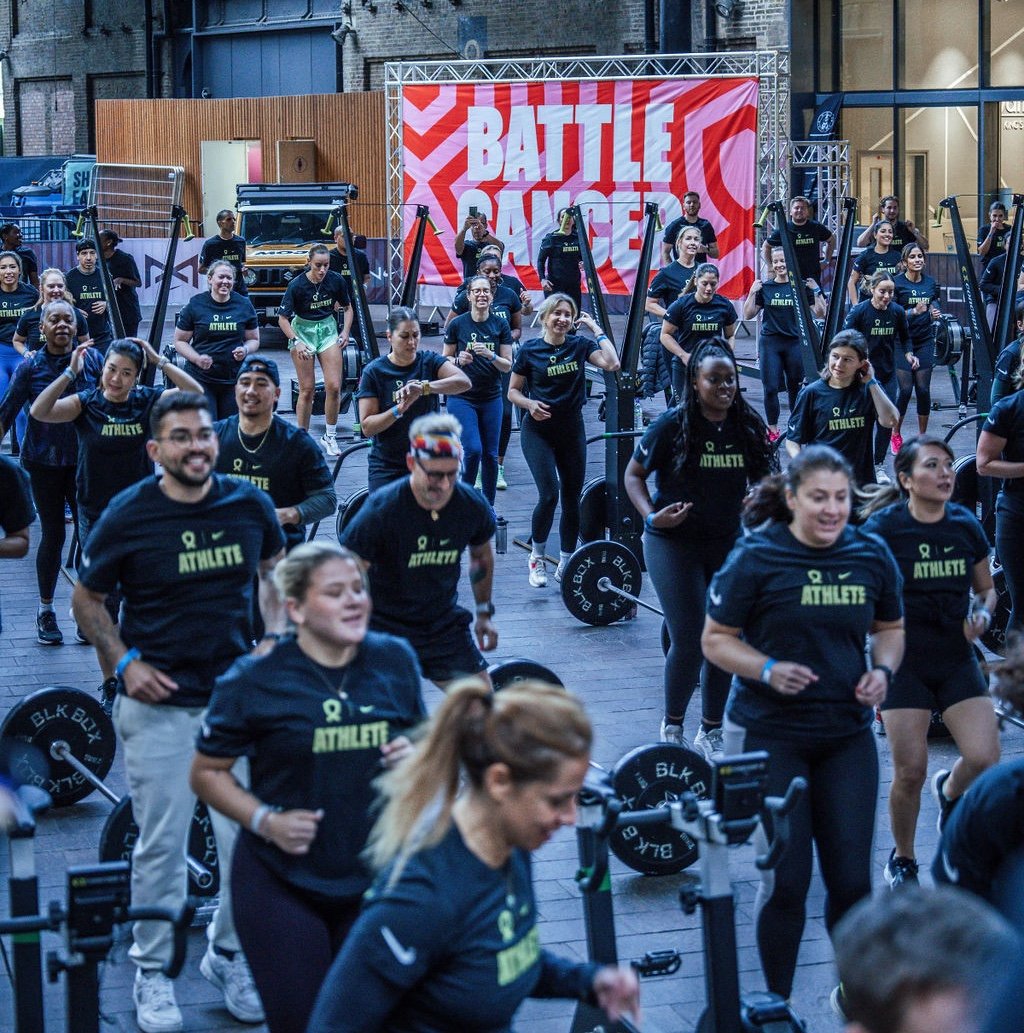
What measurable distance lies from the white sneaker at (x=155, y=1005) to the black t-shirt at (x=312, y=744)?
4.65ft

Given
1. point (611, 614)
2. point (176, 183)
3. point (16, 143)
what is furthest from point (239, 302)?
point (16, 143)

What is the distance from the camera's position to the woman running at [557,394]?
1095cm

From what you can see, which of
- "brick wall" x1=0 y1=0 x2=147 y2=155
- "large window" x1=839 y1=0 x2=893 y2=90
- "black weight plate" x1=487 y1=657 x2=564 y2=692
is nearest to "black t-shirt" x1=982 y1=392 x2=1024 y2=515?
"black weight plate" x1=487 y1=657 x2=564 y2=692

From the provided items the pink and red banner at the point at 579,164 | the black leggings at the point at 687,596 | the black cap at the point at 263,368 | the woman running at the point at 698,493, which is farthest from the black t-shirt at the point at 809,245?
the black cap at the point at 263,368

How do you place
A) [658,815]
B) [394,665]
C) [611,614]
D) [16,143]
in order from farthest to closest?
[16,143] < [611,614] < [658,815] < [394,665]

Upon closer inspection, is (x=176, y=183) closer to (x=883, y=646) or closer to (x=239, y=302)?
(x=239, y=302)

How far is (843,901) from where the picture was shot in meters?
5.25

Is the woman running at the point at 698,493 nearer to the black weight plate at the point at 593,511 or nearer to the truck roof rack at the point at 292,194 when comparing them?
the black weight plate at the point at 593,511

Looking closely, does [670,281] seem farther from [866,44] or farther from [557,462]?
[866,44]

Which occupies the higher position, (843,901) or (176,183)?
(176,183)

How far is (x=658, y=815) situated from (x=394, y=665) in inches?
34.6

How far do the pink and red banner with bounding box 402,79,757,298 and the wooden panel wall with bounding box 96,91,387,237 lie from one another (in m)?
6.89

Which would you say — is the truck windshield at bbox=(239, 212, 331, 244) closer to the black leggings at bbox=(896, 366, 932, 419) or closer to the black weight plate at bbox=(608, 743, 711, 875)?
the black leggings at bbox=(896, 366, 932, 419)

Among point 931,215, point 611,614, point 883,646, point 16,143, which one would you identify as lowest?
point 611,614
